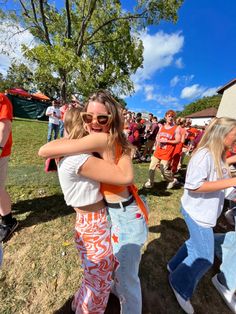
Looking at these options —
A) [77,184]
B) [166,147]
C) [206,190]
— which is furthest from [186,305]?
[166,147]

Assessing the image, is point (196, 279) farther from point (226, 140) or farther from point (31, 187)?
point (31, 187)

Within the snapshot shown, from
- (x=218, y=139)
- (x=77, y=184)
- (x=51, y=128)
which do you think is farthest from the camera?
(x=51, y=128)

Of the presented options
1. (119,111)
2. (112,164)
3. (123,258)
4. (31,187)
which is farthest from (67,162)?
(31,187)

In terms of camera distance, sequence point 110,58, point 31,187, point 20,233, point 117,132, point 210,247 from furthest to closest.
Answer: point 110,58, point 31,187, point 20,233, point 210,247, point 117,132

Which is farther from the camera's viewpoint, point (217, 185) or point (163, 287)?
point (163, 287)

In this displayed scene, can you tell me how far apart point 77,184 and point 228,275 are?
7.16ft

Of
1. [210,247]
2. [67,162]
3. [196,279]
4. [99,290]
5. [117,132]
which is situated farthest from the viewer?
[196,279]

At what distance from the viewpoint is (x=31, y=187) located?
4285 millimetres

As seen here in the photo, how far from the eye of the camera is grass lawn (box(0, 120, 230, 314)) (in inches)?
80.6

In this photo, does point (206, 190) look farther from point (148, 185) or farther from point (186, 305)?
point (148, 185)

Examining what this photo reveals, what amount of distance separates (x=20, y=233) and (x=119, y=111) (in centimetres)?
256

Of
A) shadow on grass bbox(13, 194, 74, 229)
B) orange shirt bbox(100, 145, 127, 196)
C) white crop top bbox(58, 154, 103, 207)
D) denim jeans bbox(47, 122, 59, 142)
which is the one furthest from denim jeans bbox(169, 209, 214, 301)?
denim jeans bbox(47, 122, 59, 142)

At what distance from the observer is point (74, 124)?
139 cm

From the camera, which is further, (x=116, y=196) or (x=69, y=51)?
(x=69, y=51)
